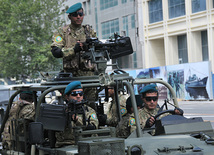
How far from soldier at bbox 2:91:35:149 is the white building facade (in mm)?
30676

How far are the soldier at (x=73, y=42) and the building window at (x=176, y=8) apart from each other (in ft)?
113

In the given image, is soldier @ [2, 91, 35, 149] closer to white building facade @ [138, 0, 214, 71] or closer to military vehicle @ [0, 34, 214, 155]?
military vehicle @ [0, 34, 214, 155]

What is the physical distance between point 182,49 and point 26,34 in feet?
44.1

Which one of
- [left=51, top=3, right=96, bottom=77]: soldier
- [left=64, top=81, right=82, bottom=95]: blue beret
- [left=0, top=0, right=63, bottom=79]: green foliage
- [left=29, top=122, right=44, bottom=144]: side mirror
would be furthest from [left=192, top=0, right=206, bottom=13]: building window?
[left=29, top=122, right=44, bottom=144]: side mirror

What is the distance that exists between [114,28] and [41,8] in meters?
17.1

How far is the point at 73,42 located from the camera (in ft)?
25.7

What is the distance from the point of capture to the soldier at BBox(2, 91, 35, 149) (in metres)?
7.76

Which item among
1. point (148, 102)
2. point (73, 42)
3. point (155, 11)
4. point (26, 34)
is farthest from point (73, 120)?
point (155, 11)

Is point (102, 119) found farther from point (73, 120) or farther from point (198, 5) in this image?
point (198, 5)

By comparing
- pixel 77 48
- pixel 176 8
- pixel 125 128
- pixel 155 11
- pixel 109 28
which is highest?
pixel 155 11

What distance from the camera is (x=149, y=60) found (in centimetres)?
4728

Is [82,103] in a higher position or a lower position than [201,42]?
lower

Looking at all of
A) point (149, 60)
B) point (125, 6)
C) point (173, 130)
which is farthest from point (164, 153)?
point (125, 6)

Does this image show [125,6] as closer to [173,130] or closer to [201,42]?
[201,42]
